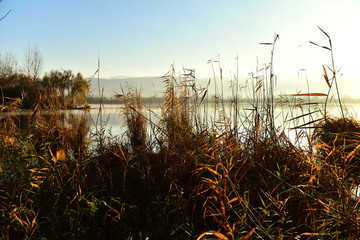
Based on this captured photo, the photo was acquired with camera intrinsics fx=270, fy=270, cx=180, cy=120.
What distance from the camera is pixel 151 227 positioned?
5.81 ft

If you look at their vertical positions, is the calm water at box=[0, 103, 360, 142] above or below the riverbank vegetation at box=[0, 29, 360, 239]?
above

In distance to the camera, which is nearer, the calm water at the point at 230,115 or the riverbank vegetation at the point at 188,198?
the riverbank vegetation at the point at 188,198

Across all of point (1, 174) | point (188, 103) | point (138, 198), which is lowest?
point (138, 198)

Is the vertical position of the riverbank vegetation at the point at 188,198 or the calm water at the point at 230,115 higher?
the calm water at the point at 230,115

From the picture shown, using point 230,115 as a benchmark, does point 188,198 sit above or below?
below

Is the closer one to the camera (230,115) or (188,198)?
(188,198)

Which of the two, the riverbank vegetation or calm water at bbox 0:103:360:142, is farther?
calm water at bbox 0:103:360:142

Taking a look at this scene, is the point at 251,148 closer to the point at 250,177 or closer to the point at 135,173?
the point at 250,177

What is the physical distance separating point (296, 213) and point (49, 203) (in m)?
1.75

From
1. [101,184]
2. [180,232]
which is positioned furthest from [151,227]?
[101,184]

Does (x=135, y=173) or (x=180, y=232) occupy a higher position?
(x=135, y=173)

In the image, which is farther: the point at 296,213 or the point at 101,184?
the point at 101,184

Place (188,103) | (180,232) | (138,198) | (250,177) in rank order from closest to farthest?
(180,232) → (138,198) → (250,177) → (188,103)

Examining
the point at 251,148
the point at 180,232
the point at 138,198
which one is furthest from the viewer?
the point at 251,148
